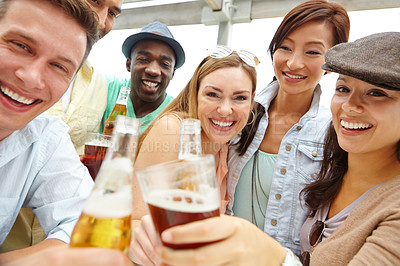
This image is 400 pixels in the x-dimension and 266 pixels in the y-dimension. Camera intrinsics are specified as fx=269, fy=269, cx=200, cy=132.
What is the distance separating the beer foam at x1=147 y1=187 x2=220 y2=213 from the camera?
1.65ft

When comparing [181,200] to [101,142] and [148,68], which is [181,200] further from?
[148,68]

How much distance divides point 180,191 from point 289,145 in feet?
4.78

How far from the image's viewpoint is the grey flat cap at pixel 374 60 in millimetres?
1061

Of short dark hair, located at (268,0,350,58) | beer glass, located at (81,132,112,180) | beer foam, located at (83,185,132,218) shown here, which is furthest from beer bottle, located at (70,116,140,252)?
short dark hair, located at (268,0,350,58)

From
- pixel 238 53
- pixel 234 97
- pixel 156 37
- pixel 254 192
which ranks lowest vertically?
pixel 254 192

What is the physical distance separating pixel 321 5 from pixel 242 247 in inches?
71.2

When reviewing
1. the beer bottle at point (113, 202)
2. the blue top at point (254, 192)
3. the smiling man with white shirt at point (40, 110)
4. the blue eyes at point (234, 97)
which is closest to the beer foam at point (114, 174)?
the beer bottle at point (113, 202)

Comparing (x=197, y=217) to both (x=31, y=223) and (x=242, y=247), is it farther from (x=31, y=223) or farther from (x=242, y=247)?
(x=31, y=223)

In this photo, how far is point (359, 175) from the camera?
52.6 inches

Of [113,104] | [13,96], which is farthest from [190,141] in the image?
[113,104]

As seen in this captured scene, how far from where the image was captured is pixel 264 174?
1.82 meters

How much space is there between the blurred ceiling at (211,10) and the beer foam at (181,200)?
152 inches

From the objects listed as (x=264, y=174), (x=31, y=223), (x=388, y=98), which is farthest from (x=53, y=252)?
(x=264, y=174)

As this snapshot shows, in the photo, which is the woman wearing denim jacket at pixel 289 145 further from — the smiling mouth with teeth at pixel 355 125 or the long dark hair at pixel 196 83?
the smiling mouth with teeth at pixel 355 125
